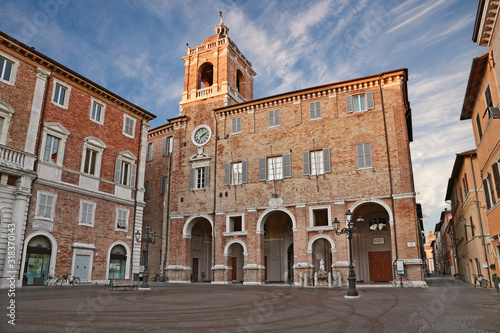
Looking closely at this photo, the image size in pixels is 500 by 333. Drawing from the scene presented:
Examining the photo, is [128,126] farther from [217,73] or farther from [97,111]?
[217,73]

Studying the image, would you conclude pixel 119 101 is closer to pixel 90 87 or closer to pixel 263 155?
pixel 90 87

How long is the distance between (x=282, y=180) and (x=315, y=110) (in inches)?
250

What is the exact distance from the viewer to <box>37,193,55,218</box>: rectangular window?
73.8ft

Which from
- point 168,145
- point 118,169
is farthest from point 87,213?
point 168,145

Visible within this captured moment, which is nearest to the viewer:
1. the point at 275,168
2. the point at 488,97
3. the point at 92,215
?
the point at 488,97

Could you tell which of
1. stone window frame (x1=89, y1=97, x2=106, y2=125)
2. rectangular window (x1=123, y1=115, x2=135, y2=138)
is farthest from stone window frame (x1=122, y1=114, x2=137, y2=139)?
stone window frame (x1=89, y1=97, x2=106, y2=125)

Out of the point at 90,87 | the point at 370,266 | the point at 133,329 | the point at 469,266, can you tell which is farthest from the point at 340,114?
the point at 133,329

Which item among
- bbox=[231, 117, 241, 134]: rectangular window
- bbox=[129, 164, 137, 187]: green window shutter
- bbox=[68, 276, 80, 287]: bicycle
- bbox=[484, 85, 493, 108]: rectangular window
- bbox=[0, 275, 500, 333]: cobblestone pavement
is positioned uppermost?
bbox=[231, 117, 241, 134]: rectangular window

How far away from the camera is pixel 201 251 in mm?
36156

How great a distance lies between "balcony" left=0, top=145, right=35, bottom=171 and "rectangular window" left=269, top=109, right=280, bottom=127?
18.0 m

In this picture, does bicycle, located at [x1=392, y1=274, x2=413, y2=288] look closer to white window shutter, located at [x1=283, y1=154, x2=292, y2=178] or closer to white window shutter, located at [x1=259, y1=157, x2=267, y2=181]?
white window shutter, located at [x1=283, y1=154, x2=292, y2=178]

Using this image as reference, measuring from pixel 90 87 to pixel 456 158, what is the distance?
2733cm

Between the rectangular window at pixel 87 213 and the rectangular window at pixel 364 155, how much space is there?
19545mm

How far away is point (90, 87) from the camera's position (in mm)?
26906
